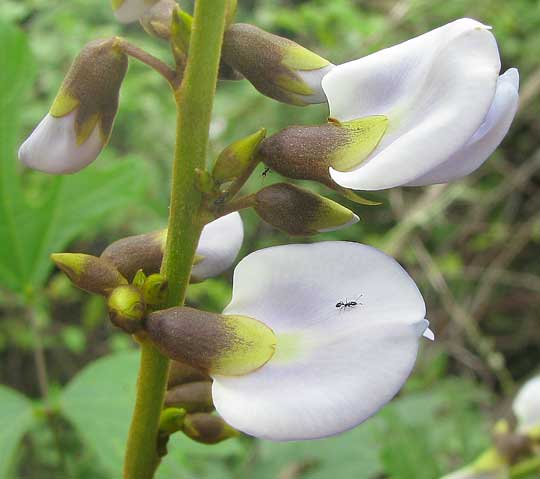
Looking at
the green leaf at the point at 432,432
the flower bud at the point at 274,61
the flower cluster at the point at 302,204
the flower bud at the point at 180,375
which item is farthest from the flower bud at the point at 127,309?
the green leaf at the point at 432,432

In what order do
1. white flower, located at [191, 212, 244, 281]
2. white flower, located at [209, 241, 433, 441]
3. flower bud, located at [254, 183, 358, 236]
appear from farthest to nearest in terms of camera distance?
white flower, located at [191, 212, 244, 281] < flower bud, located at [254, 183, 358, 236] < white flower, located at [209, 241, 433, 441]

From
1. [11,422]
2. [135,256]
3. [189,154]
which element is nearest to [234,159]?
[189,154]

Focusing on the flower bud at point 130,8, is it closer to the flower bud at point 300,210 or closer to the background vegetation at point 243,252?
the flower bud at point 300,210

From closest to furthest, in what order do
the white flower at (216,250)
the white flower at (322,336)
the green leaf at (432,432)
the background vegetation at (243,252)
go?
the white flower at (322,336)
the white flower at (216,250)
the green leaf at (432,432)
the background vegetation at (243,252)

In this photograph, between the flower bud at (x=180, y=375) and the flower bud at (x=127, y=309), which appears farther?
the flower bud at (x=180, y=375)

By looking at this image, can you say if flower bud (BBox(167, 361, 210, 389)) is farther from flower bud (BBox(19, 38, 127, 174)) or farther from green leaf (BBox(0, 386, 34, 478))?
green leaf (BBox(0, 386, 34, 478))

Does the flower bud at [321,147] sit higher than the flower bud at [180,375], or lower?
higher

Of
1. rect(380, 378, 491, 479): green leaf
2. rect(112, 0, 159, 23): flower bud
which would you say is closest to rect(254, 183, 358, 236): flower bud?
rect(112, 0, 159, 23): flower bud

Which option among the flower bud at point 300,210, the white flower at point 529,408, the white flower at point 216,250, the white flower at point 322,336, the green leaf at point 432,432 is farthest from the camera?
the white flower at point 529,408
